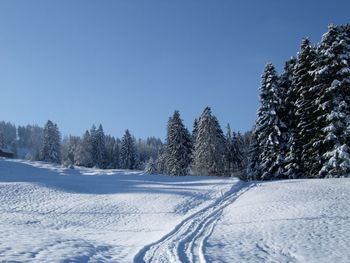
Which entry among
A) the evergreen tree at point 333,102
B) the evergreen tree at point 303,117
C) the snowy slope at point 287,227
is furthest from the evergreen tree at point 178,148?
the snowy slope at point 287,227

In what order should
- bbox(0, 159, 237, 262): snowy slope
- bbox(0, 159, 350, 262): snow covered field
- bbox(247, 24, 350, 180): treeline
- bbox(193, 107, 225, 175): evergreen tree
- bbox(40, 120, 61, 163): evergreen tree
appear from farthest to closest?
bbox(40, 120, 61, 163): evergreen tree
bbox(193, 107, 225, 175): evergreen tree
bbox(247, 24, 350, 180): treeline
bbox(0, 159, 350, 262): snow covered field
bbox(0, 159, 237, 262): snowy slope

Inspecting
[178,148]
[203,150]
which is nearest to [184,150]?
[178,148]

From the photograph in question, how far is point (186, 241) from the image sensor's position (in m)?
16.3

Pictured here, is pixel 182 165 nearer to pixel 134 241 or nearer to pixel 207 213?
pixel 207 213

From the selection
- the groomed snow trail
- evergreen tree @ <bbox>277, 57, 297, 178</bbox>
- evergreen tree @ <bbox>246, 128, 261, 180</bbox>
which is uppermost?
evergreen tree @ <bbox>277, 57, 297, 178</bbox>

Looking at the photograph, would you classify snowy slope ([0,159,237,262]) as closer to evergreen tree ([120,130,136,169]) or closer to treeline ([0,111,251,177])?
treeline ([0,111,251,177])

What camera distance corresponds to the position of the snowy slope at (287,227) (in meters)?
14.8

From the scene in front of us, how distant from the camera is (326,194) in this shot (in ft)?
83.3

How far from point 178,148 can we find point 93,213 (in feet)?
123

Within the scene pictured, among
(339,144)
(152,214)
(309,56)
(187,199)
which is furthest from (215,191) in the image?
(309,56)

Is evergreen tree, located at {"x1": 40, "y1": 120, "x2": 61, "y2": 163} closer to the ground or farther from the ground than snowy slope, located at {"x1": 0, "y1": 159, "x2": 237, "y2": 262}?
farther from the ground

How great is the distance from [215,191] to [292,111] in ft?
52.0

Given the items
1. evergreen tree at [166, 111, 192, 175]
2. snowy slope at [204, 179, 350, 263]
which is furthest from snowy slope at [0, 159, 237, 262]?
evergreen tree at [166, 111, 192, 175]

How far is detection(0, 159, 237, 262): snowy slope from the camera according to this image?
14.0m
